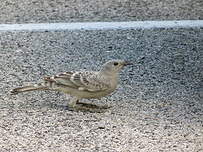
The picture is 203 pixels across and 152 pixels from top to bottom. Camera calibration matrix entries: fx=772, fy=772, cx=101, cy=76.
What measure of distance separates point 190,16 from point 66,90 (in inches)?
159

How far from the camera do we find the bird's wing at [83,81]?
659 centimetres

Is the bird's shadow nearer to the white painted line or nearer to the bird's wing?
the bird's wing

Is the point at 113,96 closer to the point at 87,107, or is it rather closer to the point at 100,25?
the point at 87,107

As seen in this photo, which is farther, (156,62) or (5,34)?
(5,34)

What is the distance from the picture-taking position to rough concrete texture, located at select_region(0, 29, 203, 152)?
5.97 m

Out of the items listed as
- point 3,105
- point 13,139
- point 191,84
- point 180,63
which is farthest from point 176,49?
point 13,139

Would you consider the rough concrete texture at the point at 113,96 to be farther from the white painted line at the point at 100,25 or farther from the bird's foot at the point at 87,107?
the white painted line at the point at 100,25

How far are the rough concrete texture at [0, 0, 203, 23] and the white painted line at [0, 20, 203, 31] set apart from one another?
8.8 inches

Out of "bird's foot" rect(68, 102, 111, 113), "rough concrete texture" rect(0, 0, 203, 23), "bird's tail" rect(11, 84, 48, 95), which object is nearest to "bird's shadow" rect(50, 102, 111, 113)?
"bird's foot" rect(68, 102, 111, 113)

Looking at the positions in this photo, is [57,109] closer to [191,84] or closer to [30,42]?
[191,84]

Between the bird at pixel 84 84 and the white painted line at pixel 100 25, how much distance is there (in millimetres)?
2856

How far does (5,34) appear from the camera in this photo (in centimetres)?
925

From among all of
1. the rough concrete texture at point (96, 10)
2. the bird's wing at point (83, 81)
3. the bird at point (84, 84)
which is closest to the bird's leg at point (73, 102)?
the bird at point (84, 84)

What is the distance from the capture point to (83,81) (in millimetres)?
6617
